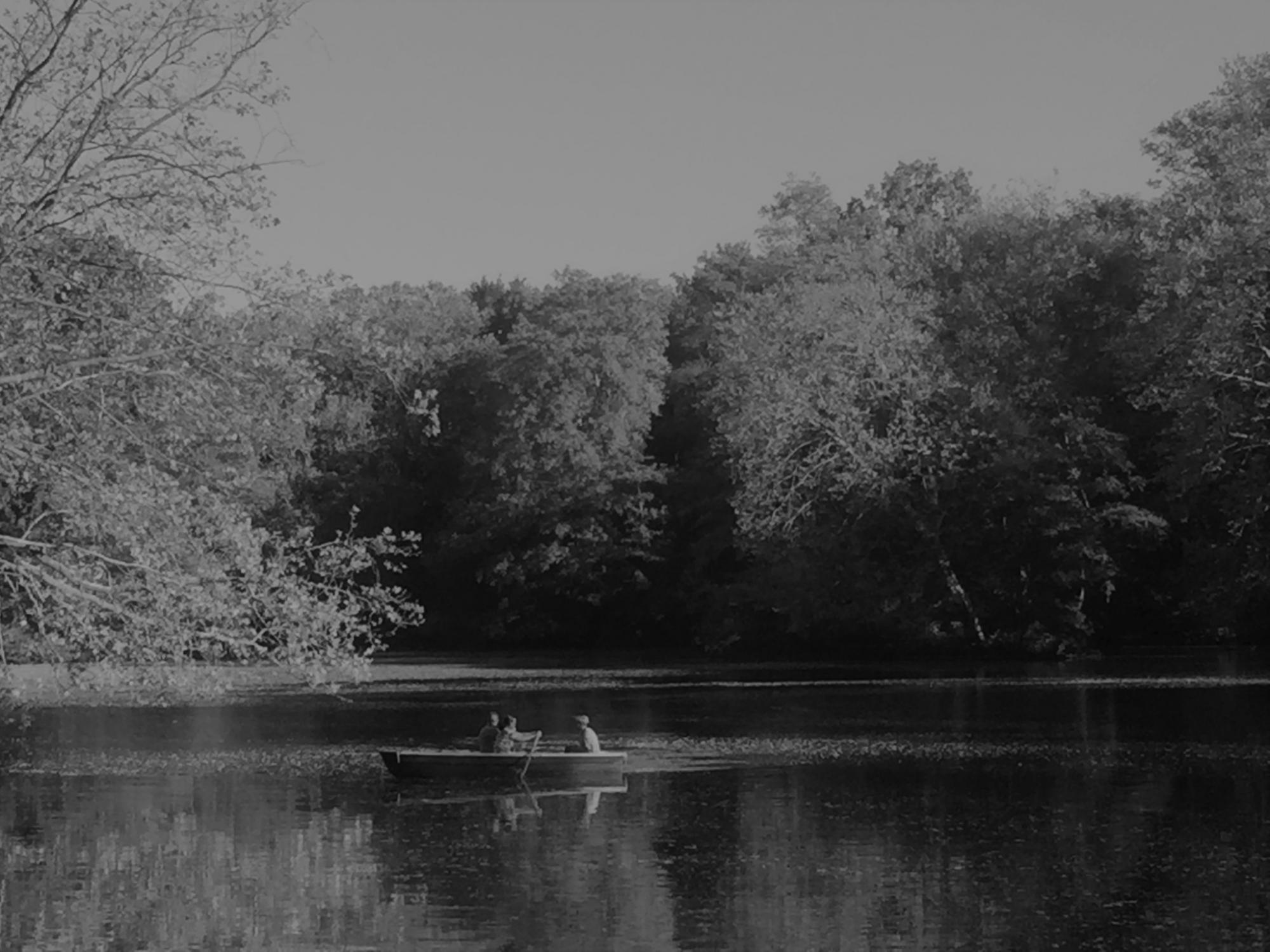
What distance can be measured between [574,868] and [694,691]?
28.3 m

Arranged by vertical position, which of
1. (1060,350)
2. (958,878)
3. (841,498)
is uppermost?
(1060,350)

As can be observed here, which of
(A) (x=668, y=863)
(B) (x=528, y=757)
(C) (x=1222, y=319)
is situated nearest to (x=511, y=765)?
(B) (x=528, y=757)

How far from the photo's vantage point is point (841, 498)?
59000 millimetres

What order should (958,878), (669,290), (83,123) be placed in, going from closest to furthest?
(83,123) → (958,878) → (669,290)

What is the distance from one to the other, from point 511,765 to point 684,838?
250 inches

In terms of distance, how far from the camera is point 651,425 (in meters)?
76.5

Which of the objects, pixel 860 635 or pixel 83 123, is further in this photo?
pixel 860 635

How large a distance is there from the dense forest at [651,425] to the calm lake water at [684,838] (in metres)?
3.39

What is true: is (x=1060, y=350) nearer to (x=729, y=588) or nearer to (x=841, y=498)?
(x=841, y=498)

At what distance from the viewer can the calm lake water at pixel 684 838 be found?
59.5ft

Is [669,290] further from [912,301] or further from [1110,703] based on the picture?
[1110,703]

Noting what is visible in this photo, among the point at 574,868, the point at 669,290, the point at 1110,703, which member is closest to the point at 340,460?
the point at 669,290

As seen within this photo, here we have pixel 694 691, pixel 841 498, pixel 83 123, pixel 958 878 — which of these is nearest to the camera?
pixel 83 123

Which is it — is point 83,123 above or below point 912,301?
below
